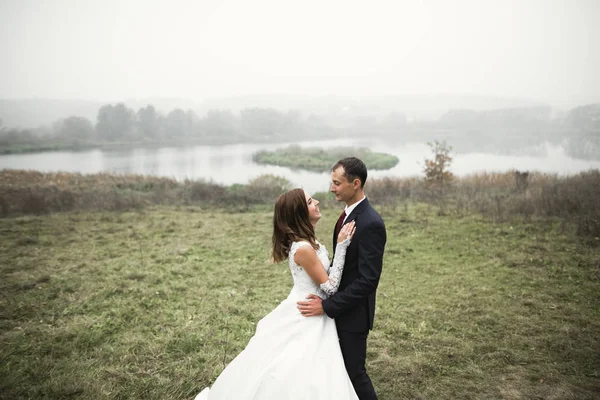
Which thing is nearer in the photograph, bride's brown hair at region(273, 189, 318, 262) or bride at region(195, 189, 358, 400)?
bride at region(195, 189, 358, 400)

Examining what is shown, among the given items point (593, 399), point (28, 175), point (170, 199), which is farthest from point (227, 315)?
point (28, 175)

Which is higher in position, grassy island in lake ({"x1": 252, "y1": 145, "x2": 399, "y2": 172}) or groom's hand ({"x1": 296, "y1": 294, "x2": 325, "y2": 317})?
grassy island in lake ({"x1": 252, "y1": 145, "x2": 399, "y2": 172})

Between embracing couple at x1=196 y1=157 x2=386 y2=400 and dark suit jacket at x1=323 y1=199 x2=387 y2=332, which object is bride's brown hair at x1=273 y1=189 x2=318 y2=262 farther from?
dark suit jacket at x1=323 y1=199 x2=387 y2=332

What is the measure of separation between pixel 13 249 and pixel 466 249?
466 inches

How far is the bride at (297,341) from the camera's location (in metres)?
2.55

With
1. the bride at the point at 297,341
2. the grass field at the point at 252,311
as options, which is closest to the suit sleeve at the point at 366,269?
the bride at the point at 297,341

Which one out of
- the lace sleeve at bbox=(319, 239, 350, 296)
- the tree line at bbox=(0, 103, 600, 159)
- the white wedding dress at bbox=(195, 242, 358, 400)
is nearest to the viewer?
the white wedding dress at bbox=(195, 242, 358, 400)

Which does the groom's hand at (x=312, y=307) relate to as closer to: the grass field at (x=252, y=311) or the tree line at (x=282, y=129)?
the grass field at (x=252, y=311)

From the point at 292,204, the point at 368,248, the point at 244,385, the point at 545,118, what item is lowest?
the point at 244,385

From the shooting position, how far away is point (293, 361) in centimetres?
258

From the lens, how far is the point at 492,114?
10375 centimetres

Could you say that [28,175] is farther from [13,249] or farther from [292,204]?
[292,204]

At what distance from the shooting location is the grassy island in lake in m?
44.8

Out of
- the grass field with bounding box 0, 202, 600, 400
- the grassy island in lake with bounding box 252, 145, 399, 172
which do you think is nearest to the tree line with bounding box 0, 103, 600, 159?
the grassy island in lake with bounding box 252, 145, 399, 172
